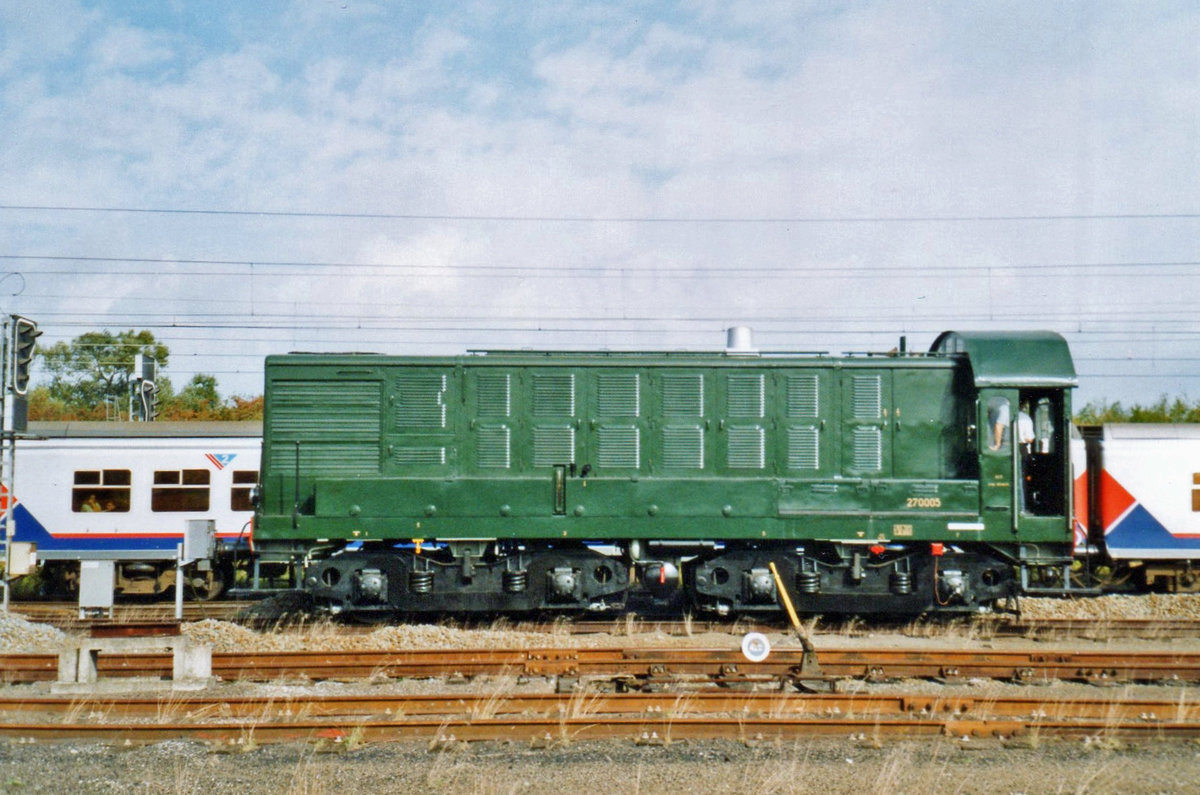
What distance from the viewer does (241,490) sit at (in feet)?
52.0

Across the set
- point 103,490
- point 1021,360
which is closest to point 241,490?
point 103,490

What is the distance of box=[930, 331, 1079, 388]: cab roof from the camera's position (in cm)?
1123

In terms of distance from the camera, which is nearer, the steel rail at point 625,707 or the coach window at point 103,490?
the steel rail at point 625,707

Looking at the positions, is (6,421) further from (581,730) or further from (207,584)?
(581,730)

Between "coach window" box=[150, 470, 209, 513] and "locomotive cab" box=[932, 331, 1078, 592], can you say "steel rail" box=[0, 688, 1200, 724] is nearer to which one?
"locomotive cab" box=[932, 331, 1078, 592]

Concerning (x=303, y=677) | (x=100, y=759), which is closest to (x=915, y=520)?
(x=303, y=677)

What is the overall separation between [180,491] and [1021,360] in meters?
13.7

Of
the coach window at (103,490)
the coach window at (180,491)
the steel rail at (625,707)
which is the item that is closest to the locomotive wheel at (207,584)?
the coach window at (180,491)

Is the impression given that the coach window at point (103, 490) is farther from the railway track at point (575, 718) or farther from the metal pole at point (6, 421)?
the railway track at point (575, 718)

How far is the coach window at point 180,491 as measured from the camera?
15.7 meters

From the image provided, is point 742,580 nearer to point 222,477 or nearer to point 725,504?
point 725,504

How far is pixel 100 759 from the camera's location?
6.40 metres

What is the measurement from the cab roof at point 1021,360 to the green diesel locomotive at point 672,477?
0.03m

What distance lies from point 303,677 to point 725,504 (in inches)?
211
